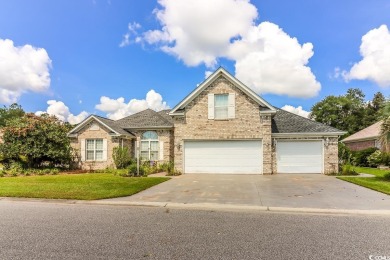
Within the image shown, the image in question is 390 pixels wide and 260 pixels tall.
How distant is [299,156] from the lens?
18656 millimetres

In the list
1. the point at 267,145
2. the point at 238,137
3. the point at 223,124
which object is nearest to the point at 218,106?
the point at 223,124

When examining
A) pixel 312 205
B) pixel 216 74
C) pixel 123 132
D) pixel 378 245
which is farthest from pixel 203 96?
pixel 378 245

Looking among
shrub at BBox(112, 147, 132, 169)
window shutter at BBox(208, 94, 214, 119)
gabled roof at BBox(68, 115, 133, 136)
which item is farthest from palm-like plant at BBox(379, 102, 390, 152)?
gabled roof at BBox(68, 115, 133, 136)

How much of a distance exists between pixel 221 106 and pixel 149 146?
265 inches

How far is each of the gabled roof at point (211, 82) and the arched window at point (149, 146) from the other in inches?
134

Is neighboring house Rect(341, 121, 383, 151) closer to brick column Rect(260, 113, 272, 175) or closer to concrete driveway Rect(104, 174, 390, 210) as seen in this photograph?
brick column Rect(260, 113, 272, 175)

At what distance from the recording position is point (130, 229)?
6.20 metres

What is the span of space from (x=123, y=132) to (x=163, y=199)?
12.4 meters

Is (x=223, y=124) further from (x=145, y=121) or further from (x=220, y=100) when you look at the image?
(x=145, y=121)

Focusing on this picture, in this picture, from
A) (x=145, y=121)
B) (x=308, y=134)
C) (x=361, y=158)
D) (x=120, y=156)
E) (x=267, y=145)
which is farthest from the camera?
(x=361, y=158)

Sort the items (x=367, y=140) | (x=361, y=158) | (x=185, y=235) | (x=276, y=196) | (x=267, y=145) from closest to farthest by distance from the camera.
Result: (x=185, y=235) → (x=276, y=196) → (x=267, y=145) → (x=361, y=158) → (x=367, y=140)

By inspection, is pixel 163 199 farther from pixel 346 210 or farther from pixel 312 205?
pixel 346 210

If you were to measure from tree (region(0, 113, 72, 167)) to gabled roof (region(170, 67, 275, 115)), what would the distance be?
911 cm

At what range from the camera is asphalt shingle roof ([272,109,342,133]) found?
1884 centimetres
